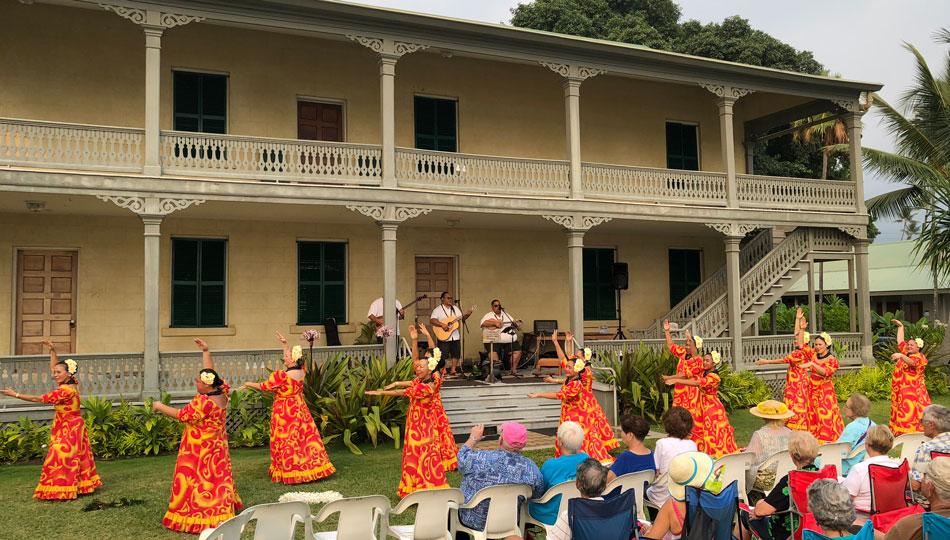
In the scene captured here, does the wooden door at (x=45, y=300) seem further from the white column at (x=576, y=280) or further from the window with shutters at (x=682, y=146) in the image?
the window with shutters at (x=682, y=146)

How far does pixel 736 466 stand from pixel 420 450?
11.4 feet

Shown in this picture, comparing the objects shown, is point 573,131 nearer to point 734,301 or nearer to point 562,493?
point 734,301

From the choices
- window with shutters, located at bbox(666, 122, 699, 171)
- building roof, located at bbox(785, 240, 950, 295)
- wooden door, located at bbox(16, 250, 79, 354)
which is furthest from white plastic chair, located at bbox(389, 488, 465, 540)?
building roof, located at bbox(785, 240, 950, 295)

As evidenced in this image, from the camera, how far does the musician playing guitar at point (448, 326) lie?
13.3 m

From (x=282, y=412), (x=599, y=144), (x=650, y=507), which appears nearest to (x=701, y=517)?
(x=650, y=507)

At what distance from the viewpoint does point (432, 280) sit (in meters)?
16.5

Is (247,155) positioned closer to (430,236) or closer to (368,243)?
(368,243)

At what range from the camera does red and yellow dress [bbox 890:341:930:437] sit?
11.0 m

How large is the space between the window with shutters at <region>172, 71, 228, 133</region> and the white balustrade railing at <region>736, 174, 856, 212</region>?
1068cm

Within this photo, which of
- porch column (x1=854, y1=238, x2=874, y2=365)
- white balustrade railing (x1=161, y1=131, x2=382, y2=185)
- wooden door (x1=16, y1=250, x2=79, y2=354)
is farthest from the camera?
porch column (x1=854, y1=238, x2=874, y2=365)

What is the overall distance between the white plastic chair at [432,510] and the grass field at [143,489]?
Answer: 2185mm

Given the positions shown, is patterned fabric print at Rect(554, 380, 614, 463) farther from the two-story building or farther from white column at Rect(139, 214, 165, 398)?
white column at Rect(139, 214, 165, 398)

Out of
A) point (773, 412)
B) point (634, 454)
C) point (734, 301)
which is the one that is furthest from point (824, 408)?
point (634, 454)

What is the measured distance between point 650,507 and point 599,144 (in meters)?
13.1
